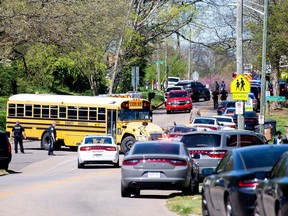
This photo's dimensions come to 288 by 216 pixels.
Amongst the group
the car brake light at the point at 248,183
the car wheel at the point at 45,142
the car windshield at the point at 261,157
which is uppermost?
the car windshield at the point at 261,157

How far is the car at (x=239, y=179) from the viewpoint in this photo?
13812mm

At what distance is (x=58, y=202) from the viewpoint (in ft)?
71.8

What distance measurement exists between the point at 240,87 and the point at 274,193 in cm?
2380

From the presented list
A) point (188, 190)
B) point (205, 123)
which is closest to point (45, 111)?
point (205, 123)

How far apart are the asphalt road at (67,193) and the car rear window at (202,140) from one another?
6.77 feet

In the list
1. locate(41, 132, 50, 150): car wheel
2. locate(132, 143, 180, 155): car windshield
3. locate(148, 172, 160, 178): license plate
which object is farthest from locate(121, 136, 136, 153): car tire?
locate(148, 172, 160, 178): license plate

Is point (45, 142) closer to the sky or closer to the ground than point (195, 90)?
closer to the ground

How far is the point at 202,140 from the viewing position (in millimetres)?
26391

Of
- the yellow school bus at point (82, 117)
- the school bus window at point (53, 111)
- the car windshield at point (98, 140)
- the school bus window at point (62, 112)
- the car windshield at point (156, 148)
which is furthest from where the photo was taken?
the school bus window at point (53, 111)

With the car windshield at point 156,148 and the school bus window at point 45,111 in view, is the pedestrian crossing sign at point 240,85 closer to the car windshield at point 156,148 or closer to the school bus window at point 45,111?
the car windshield at point 156,148

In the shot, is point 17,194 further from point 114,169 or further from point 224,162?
point 114,169

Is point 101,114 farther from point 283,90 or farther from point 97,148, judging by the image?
point 283,90

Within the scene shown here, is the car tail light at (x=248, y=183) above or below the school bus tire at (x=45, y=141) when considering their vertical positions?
above

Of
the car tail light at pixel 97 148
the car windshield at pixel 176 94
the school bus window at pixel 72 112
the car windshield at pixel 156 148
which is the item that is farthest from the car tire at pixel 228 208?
the car windshield at pixel 176 94
